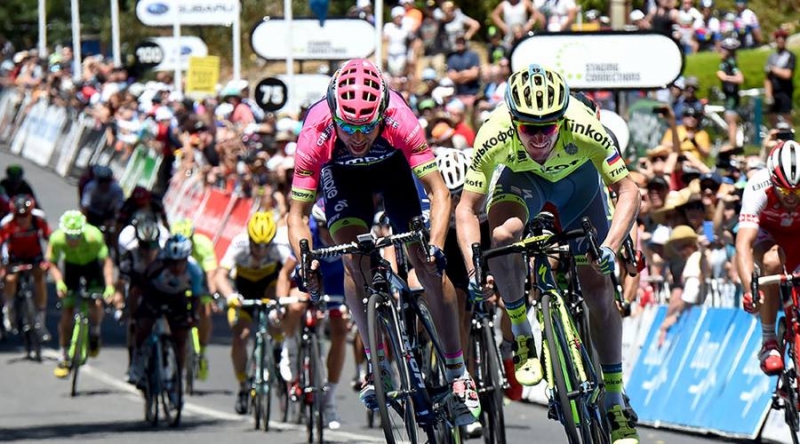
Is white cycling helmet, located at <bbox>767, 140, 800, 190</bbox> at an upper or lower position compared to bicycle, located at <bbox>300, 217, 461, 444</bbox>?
upper

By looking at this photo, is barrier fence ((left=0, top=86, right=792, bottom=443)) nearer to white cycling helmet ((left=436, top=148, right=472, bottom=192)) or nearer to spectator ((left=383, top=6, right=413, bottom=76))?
white cycling helmet ((left=436, top=148, right=472, bottom=192))

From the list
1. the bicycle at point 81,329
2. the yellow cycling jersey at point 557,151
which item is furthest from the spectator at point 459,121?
the yellow cycling jersey at point 557,151

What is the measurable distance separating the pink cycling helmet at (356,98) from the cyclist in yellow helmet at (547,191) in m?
0.61

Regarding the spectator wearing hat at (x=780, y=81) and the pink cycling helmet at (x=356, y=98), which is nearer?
the pink cycling helmet at (x=356, y=98)

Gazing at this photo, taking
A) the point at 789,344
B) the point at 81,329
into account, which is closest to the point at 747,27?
the point at 81,329

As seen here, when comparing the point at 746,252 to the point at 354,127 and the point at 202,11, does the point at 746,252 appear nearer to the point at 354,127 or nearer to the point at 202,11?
the point at 354,127

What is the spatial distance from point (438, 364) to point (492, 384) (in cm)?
189

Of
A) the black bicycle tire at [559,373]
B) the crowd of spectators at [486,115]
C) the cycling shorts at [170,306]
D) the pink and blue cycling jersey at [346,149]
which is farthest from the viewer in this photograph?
the cycling shorts at [170,306]

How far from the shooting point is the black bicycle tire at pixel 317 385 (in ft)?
49.3

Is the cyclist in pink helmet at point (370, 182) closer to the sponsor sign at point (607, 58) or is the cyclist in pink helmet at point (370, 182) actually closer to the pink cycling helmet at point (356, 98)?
the pink cycling helmet at point (356, 98)

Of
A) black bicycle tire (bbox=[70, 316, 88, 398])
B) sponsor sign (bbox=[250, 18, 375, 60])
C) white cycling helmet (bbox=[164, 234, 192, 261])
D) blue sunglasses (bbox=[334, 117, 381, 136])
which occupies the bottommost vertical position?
black bicycle tire (bbox=[70, 316, 88, 398])

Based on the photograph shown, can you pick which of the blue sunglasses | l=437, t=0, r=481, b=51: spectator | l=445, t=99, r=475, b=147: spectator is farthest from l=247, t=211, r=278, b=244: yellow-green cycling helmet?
l=437, t=0, r=481, b=51: spectator

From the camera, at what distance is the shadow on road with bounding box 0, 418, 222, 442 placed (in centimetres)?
1636

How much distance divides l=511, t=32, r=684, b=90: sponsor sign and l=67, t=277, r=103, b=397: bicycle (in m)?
5.42
